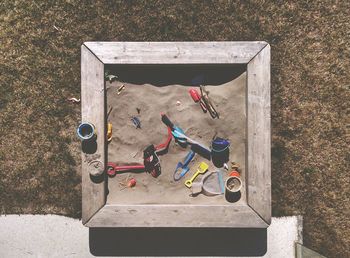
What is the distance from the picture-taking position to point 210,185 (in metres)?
3.08

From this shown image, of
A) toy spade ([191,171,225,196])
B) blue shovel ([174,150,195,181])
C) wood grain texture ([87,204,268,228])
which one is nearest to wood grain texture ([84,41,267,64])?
blue shovel ([174,150,195,181])

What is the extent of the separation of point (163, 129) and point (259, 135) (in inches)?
28.7

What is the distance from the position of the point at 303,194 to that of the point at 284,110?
693mm

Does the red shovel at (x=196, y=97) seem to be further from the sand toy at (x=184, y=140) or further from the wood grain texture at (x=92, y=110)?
the wood grain texture at (x=92, y=110)

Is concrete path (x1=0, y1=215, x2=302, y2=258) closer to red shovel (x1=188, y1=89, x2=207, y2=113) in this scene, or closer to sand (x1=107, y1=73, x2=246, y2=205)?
sand (x1=107, y1=73, x2=246, y2=205)

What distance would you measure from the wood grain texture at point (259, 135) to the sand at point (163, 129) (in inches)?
4.6

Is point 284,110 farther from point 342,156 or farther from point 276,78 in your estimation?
point 342,156

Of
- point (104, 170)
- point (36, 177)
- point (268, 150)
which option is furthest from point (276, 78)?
point (36, 177)

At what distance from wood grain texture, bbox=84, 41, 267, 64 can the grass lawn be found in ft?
0.80

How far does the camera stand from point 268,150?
2.97 meters

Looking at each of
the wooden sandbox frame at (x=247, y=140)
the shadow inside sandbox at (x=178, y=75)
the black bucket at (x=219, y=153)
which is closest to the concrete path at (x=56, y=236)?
the wooden sandbox frame at (x=247, y=140)

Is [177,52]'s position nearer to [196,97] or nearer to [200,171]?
[196,97]

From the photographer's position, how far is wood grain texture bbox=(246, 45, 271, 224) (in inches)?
116

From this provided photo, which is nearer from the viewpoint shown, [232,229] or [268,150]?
[268,150]
